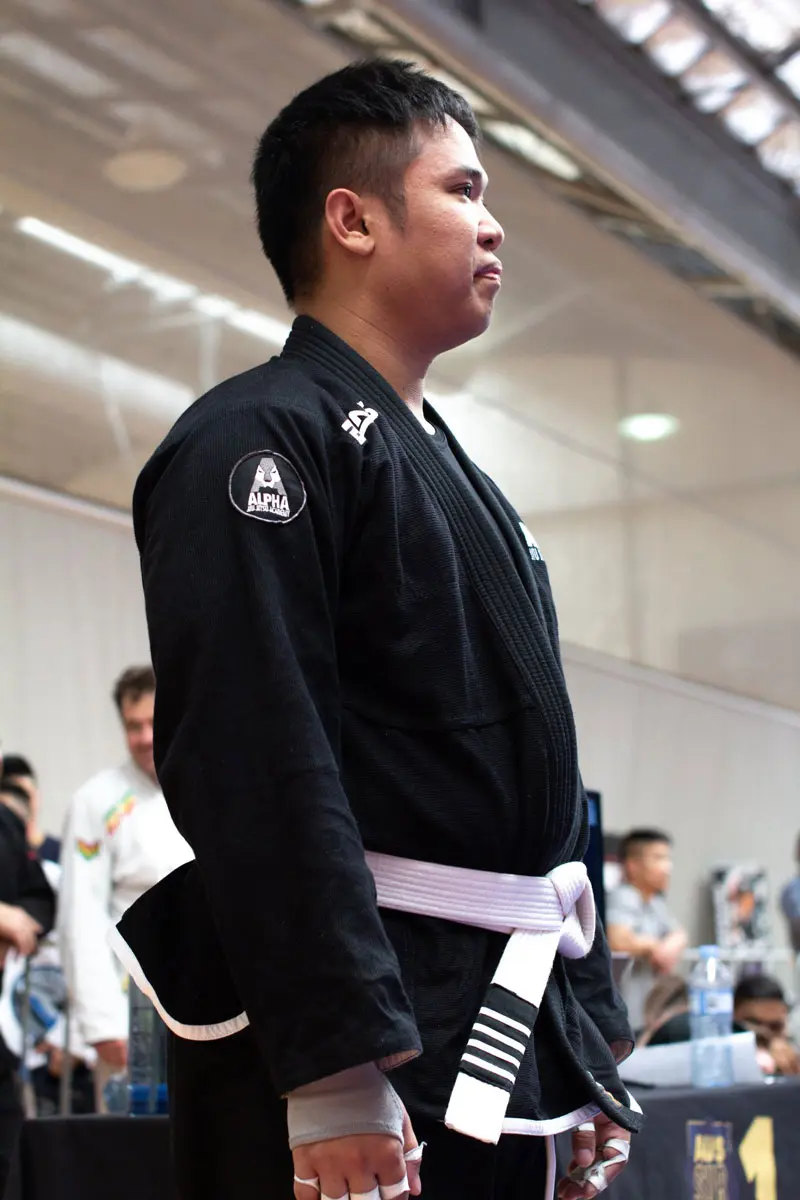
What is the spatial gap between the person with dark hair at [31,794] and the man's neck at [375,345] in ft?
9.89

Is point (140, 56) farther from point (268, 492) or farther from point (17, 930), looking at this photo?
point (268, 492)

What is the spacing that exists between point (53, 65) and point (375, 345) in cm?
364

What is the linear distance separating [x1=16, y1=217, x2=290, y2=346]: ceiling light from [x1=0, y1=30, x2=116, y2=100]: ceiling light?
0.45 metres

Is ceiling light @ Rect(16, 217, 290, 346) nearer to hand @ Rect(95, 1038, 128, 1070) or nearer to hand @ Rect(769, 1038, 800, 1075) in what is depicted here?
hand @ Rect(95, 1038, 128, 1070)

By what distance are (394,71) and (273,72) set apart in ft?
12.9

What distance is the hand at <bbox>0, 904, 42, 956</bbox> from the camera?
293cm

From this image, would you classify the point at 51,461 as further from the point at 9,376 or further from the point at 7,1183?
the point at 7,1183

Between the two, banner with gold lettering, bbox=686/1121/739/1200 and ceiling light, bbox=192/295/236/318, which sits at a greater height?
ceiling light, bbox=192/295/236/318

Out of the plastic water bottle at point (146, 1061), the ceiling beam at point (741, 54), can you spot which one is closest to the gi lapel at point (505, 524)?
the plastic water bottle at point (146, 1061)

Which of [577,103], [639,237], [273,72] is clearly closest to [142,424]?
[273,72]

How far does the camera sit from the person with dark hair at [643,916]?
19.3 feet

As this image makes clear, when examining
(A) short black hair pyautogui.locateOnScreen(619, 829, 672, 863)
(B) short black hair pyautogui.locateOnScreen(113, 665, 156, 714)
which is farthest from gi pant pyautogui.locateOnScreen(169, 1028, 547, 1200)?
(A) short black hair pyautogui.locateOnScreen(619, 829, 672, 863)

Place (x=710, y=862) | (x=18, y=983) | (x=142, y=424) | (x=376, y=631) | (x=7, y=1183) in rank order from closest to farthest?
(x=376, y=631), (x=7, y=1183), (x=18, y=983), (x=142, y=424), (x=710, y=862)

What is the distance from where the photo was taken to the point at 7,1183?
201 centimetres
